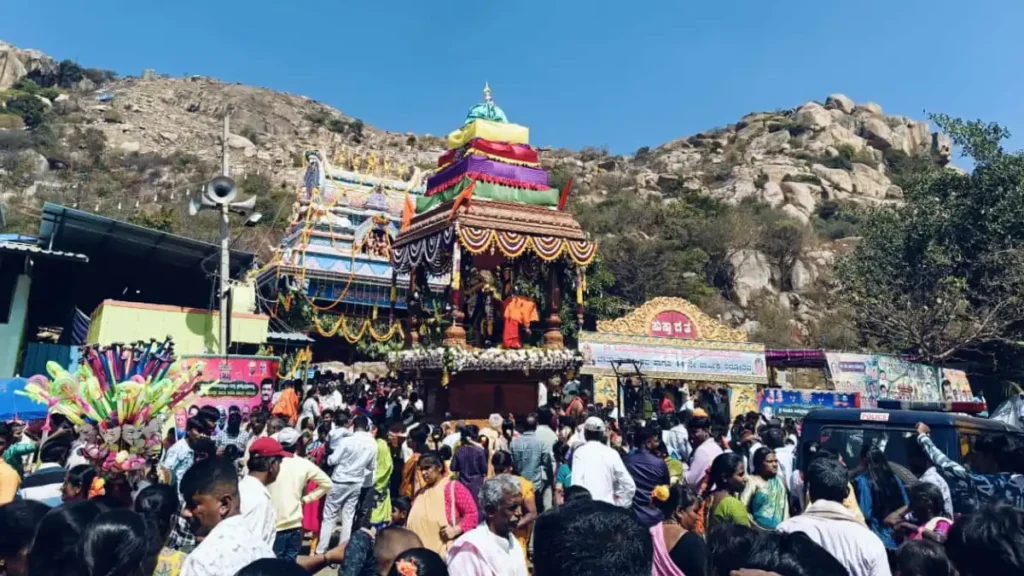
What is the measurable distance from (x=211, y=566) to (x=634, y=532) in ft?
6.24

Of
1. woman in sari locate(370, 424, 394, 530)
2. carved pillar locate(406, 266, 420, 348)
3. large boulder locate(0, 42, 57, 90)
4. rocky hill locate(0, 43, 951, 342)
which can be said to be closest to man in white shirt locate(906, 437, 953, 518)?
woman in sari locate(370, 424, 394, 530)

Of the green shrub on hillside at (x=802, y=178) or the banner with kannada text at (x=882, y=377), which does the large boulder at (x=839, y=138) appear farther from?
the banner with kannada text at (x=882, y=377)

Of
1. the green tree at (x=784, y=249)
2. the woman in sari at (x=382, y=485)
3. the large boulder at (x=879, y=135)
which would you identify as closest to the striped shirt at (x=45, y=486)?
the woman in sari at (x=382, y=485)

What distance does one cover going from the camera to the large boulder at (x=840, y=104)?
3238 inches

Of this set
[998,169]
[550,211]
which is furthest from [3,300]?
[998,169]

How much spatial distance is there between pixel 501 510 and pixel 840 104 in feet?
305

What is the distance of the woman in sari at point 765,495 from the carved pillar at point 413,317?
35.6 ft

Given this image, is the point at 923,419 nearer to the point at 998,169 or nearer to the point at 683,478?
the point at 683,478

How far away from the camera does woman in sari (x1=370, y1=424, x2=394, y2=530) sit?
6570mm

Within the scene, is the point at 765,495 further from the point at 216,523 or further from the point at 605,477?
the point at 216,523

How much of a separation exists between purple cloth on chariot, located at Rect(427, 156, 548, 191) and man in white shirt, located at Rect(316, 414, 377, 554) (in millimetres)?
9009

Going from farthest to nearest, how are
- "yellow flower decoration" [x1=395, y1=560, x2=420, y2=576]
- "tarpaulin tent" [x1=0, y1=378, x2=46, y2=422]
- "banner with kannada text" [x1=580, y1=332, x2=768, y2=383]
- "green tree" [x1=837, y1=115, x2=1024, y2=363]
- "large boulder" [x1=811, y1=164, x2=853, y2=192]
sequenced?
"large boulder" [x1=811, y1=164, x2=853, y2=192], "green tree" [x1=837, y1=115, x2=1024, y2=363], "banner with kannada text" [x1=580, y1=332, x2=768, y2=383], "tarpaulin tent" [x1=0, y1=378, x2=46, y2=422], "yellow flower decoration" [x1=395, y1=560, x2=420, y2=576]

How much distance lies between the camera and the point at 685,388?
18.9 metres

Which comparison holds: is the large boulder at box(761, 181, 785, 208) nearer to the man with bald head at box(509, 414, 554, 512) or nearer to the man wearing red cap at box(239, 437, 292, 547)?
the man with bald head at box(509, 414, 554, 512)
